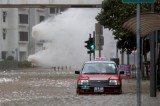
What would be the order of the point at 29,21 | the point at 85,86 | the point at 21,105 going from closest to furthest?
the point at 21,105 → the point at 85,86 → the point at 29,21

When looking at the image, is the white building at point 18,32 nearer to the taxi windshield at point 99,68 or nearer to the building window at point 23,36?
the building window at point 23,36

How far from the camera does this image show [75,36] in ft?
299

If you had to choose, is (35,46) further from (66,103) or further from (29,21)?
(66,103)

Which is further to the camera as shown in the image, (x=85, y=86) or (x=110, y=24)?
(x=110, y=24)

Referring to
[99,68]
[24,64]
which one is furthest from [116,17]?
[24,64]

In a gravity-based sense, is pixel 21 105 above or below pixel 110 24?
below

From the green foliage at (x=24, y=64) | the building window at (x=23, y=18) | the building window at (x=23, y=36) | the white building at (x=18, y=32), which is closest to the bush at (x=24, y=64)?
the green foliage at (x=24, y=64)

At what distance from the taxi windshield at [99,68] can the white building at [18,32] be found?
7346 cm

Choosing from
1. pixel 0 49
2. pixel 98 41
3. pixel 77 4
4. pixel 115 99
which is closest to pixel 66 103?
pixel 115 99

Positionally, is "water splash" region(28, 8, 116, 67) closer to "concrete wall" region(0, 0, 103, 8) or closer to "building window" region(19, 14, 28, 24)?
"building window" region(19, 14, 28, 24)

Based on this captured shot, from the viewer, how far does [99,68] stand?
2422cm

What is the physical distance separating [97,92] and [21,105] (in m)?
4.97

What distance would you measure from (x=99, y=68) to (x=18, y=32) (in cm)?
7726

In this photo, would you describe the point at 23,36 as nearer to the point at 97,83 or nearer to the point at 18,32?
the point at 18,32
